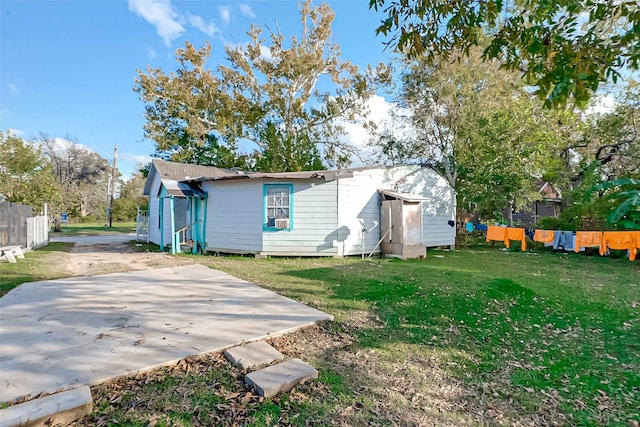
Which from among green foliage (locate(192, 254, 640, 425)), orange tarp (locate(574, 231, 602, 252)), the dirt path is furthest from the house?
orange tarp (locate(574, 231, 602, 252))

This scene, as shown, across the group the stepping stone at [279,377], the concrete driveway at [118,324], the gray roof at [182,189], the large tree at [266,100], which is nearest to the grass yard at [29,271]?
the concrete driveway at [118,324]

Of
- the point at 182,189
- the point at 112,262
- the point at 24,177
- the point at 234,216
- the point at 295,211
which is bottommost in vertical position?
the point at 112,262

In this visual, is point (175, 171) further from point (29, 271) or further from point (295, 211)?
point (29, 271)

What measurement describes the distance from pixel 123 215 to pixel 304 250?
33.5m

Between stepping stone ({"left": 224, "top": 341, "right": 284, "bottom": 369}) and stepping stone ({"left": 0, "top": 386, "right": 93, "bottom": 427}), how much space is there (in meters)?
1.12

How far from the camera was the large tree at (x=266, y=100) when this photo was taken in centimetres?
1972

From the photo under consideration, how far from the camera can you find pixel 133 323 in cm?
392

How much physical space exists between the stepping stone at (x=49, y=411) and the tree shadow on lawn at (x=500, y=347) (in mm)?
2024

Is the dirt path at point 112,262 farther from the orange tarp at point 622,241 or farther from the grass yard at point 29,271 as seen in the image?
the orange tarp at point 622,241

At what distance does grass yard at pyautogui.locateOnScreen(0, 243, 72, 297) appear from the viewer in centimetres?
625

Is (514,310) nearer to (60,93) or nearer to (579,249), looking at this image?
(579,249)

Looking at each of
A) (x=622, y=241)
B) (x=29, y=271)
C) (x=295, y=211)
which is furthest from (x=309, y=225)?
(x=622, y=241)

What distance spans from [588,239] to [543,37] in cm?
1195

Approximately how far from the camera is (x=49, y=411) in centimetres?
210
